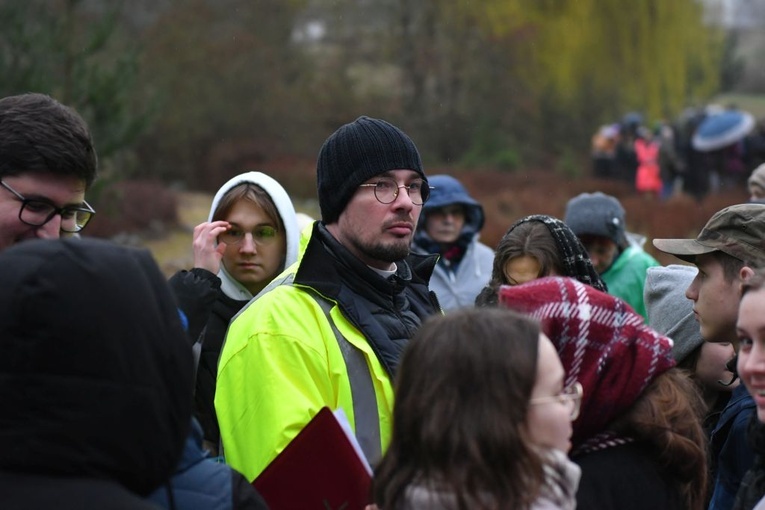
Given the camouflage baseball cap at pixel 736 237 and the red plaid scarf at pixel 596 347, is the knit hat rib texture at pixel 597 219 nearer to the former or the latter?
the camouflage baseball cap at pixel 736 237

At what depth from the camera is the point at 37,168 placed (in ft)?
10.4

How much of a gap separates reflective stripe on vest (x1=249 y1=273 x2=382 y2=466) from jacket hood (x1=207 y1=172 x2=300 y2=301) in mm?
1331

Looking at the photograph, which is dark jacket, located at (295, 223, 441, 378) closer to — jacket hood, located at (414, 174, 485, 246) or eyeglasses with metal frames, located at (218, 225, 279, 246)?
eyeglasses with metal frames, located at (218, 225, 279, 246)

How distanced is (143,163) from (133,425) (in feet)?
88.9

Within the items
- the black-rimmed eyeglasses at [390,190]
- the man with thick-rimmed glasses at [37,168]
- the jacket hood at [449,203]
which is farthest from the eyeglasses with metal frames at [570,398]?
the jacket hood at [449,203]

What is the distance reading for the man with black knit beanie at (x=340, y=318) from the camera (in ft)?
10.8

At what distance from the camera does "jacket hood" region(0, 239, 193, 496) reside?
6.33 feet

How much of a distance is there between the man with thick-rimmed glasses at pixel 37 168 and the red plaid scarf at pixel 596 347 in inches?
57.5

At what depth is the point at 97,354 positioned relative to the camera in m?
1.95

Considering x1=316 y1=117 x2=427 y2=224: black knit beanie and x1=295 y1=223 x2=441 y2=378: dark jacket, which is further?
x1=316 y1=117 x2=427 y2=224: black knit beanie

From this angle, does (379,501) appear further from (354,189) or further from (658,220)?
(658,220)

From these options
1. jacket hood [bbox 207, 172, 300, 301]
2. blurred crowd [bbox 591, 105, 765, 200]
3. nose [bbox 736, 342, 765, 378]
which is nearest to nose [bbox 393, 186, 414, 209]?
jacket hood [bbox 207, 172, 300, 301]

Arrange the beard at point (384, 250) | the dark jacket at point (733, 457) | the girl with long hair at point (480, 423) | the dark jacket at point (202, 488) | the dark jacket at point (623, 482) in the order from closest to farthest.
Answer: the girl with long hair at point (480, 423), the dark jacket at point (202, 488), the dark jacket at point (623, 482), the dark jacket at point (733, 457), the beard at point (384, 250)

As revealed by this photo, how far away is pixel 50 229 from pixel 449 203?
Answer: 3973mm
